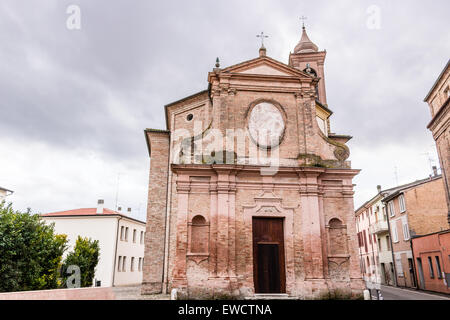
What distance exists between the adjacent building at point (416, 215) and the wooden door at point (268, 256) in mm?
15544

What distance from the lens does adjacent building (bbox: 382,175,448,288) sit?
2461 cm

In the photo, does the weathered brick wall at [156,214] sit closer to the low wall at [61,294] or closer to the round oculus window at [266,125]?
the low wall at [61,294]

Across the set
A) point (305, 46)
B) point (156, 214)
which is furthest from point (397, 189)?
point (156, 214)

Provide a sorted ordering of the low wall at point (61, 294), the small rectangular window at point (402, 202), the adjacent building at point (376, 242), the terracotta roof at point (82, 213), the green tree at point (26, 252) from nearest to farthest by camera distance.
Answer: the low wall at point (61, 294)
the green tree at point (26, 252)
the small rectangular window at point (402, 202)
the adjacent building at point (376, 242)
the terracotta roof at point (82, 213)

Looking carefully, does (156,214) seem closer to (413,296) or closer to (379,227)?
(413,296)

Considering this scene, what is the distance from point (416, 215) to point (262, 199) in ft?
55.1

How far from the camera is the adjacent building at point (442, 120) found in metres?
20.0

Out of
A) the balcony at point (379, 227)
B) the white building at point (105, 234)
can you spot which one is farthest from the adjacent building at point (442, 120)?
the white building at point (105, 234)

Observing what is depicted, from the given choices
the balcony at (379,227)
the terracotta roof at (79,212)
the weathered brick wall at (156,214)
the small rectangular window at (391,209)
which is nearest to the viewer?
the weathered brick wall at (156,214)

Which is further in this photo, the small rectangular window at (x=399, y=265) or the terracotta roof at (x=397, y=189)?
the small rectangular window at (x=399, y=265)

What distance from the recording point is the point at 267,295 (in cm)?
1259

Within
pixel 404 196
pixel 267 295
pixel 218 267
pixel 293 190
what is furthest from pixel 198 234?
pixel 404 196

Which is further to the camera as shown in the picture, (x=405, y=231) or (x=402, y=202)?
(x=402, y=202)

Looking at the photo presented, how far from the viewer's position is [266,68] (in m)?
16.1
